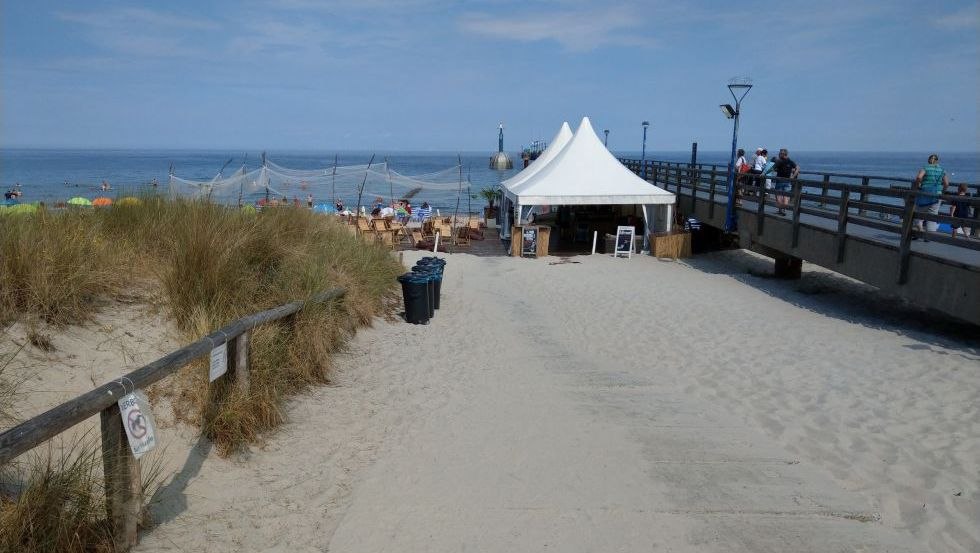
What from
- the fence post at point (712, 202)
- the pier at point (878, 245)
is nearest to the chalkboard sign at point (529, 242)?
the fence post at point (712, 202)

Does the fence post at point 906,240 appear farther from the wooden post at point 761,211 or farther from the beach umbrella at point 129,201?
the beach umbrella at point 129,201

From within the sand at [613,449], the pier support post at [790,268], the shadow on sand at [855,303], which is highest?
the pier support post at [790,268]

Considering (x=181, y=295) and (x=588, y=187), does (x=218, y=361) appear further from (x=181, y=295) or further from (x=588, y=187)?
(x=588, y=187)

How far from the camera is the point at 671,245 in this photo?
57.4 feet

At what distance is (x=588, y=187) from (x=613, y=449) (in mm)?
12645

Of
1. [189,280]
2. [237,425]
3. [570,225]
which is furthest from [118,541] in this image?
[570,225]

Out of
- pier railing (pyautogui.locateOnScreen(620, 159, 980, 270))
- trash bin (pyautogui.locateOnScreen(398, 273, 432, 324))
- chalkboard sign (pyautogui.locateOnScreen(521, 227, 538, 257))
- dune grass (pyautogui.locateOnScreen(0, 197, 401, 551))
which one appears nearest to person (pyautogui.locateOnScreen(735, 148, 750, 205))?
pier railing (pyautogui.locateOnScreen(620, 159, 980, 270))

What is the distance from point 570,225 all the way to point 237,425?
16.7 metres

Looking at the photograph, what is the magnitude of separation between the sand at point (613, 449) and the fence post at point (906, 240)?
0.77m

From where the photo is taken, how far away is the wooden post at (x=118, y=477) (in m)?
3.29

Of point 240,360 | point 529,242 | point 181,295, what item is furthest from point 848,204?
point 181,295

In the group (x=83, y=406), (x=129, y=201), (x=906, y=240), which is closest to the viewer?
(x=83, y=406)

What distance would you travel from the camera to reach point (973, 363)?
24.3 feet

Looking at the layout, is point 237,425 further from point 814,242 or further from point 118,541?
point 814,242
